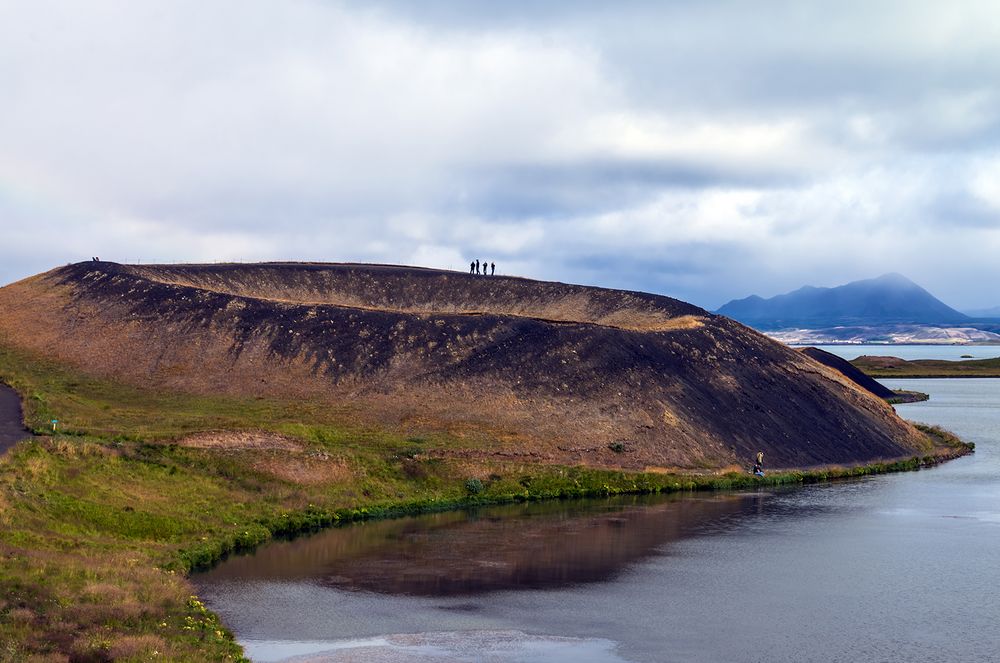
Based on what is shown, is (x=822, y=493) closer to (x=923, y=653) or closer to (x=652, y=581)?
(x=652, y=581)

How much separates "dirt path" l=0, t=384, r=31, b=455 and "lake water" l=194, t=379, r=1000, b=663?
19.2 meters

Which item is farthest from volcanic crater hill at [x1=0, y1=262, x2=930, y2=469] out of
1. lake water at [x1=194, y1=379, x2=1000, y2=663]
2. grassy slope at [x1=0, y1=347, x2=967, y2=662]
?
lake water at [x1=194, y1=379, x2=1000, y2=663]

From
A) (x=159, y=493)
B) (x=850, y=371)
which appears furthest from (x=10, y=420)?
(x=850, y=371)

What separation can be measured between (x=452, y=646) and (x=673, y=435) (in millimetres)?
53012

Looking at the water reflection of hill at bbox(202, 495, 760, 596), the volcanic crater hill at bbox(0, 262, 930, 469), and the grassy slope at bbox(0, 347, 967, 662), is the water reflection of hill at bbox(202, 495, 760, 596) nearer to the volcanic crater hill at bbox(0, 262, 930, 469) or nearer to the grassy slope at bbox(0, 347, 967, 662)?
the grassy slope at bbox(0, 347, 967, 662)

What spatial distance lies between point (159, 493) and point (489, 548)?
19074 mm

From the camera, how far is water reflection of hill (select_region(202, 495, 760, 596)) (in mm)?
48344

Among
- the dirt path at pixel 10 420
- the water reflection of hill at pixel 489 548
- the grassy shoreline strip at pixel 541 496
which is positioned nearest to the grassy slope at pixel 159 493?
the grassy shoreline strip at pixel 541 496

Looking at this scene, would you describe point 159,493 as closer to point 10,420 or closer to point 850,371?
point 10,420

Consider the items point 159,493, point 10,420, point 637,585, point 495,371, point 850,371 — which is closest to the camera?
point 637,585

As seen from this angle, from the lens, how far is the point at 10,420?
71.4 m

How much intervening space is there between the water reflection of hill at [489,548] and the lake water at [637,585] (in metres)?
0.18

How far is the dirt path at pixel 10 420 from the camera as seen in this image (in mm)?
62159

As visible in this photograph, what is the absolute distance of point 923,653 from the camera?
35688 millimetres
